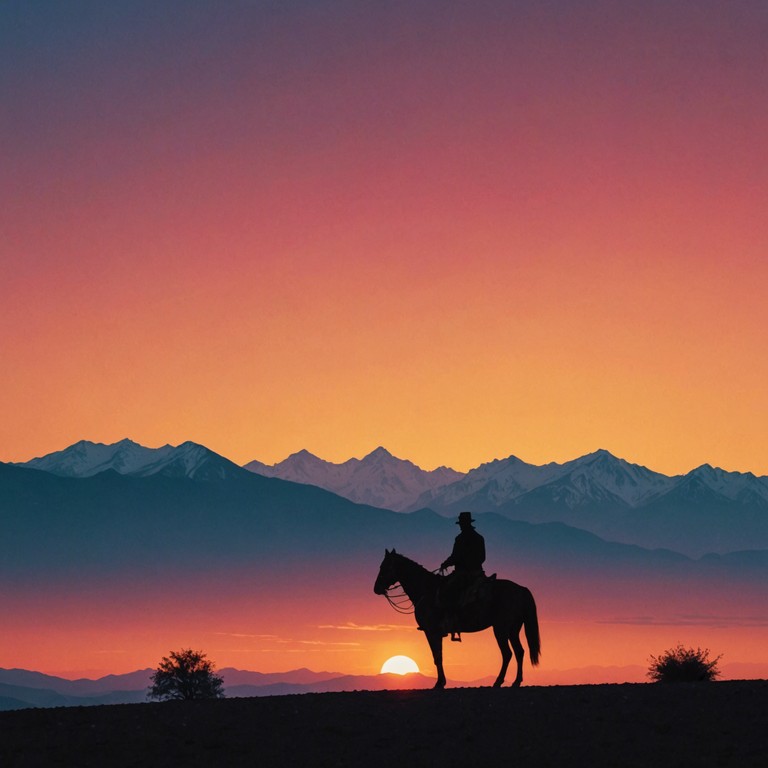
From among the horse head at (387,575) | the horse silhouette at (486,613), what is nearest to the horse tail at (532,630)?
the horse silhouette at (486,613)

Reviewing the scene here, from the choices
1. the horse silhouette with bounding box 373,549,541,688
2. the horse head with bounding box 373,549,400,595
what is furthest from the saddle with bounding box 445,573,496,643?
the horse head with bounding box 373,549,400,595

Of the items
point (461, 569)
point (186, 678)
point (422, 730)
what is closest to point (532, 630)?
point (461, 569)

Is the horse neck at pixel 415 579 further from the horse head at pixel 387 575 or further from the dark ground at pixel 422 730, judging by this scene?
the dark ground at pixel 422 730

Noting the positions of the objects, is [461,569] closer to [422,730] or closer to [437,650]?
[437,650]

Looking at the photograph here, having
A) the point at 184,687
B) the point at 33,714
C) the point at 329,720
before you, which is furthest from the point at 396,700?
the point at 184,687

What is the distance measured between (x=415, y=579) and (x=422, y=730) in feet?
23.6

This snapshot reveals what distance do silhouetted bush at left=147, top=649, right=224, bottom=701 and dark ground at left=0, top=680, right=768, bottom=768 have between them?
51123 millimetres

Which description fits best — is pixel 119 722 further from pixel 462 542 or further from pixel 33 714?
pixel 462 542

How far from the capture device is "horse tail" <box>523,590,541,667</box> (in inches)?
1438

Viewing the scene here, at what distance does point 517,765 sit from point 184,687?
196 ft

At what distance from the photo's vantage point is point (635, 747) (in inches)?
1149

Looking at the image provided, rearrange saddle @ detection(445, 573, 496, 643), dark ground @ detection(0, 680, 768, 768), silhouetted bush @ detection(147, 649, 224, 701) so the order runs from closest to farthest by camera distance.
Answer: dark ground @ detection(0, 680, 768, 768) → saddle @ detection(445, 573, 496, 643) → silhouetted bush @ detection(147, 649, 224, 701)

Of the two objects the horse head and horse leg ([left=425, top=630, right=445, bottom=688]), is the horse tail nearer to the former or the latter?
horse leg ([left=425, top=630, right=445, bottom=688])

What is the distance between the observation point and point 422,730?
30750mm
